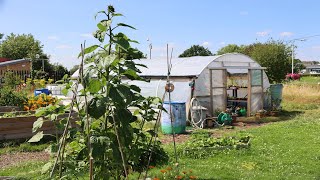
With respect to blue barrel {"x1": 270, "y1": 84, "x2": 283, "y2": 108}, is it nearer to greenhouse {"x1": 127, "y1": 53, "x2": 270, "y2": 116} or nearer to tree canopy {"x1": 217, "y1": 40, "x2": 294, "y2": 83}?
greenhouse {"x1": 127, "y1": 53, "x2": 270, "y2": 116}

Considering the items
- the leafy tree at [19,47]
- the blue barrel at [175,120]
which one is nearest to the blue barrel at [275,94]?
the blue barrel at [175,120]

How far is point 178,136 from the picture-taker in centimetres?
1098

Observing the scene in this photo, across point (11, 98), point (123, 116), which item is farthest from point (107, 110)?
point (11, 98)

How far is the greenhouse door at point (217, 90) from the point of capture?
47.2 feet

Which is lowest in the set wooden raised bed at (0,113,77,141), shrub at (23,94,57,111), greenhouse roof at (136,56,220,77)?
wooden raised bed at (0,113,77,141)

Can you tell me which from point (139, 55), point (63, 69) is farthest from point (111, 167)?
point (63, 69)

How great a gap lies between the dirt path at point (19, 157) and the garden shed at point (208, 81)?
21.3ft

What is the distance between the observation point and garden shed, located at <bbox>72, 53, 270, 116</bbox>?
14.0 meters

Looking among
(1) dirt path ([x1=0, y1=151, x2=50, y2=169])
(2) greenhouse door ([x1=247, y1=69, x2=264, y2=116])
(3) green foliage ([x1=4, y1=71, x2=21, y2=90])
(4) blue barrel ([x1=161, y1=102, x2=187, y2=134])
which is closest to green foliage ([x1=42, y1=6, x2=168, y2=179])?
(1) dirt path ([x1=0, y1=151, x2=50, y2=169])

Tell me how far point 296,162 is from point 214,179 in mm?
2116

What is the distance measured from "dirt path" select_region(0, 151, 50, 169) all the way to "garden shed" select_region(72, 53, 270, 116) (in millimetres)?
6479

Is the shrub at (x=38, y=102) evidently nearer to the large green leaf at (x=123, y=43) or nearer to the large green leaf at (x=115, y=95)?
the large green leaf at (x=123, y=43)

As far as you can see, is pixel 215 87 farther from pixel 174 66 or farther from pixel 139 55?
pixel 139 55

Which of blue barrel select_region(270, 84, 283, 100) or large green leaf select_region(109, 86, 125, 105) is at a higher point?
large green leaf select_region(109, 86, 125, 105)
